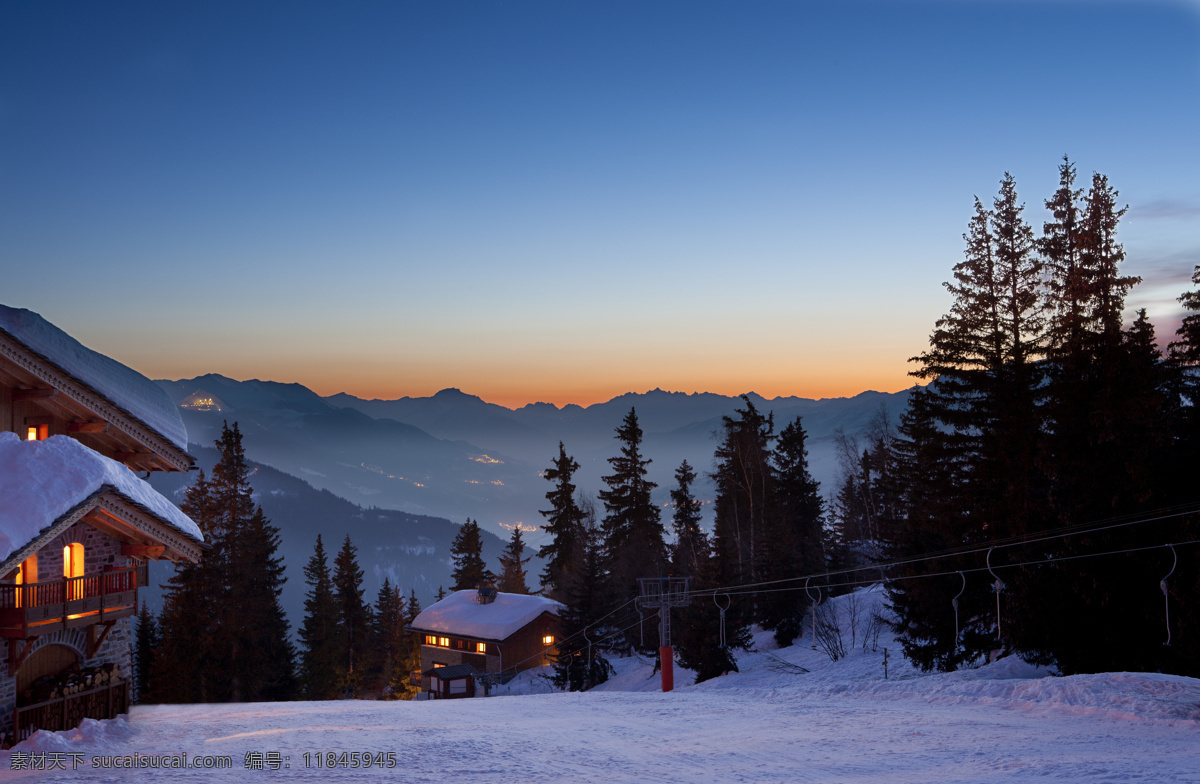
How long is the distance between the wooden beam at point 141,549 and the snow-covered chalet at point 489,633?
3549cm

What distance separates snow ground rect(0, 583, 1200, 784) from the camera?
12156mm

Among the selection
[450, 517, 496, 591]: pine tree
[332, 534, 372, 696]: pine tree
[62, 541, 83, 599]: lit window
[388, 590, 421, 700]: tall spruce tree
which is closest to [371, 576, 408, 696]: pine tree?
[388, 590, 421, 700]: tall spruce tree

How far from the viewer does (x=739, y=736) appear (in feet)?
52.0

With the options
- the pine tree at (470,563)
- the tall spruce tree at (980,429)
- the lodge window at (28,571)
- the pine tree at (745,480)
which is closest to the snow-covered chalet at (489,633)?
the pine tree at (470,563)

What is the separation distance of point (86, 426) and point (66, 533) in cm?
472

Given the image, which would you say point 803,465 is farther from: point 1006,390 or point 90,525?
point 90,525

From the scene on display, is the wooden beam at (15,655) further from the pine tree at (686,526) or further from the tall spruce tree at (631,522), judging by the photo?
the pine tree at (686,526)

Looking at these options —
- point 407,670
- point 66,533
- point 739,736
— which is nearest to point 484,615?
point 407,670

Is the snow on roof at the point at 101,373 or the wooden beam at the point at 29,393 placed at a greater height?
the snow on roof at the point at 101,373

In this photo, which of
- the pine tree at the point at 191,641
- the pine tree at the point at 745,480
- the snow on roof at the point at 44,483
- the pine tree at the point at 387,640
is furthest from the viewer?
the pine tree at the point at 387,640

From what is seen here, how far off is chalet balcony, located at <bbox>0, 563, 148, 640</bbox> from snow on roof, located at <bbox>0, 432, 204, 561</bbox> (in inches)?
47.1

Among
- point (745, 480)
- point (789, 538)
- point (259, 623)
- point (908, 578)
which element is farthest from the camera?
point (745, 480)

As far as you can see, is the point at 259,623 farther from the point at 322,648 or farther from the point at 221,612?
the point at 322,648

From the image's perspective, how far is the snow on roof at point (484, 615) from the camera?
5431 cm
